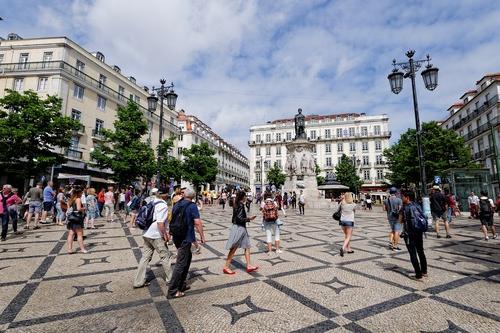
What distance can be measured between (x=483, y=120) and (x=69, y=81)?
50.9 metres

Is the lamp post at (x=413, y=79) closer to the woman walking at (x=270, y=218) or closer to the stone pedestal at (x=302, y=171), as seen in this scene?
the woman walking at (x=270, y=218)

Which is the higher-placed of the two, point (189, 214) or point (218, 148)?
point (218, 148)

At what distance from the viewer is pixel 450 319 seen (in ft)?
10.8

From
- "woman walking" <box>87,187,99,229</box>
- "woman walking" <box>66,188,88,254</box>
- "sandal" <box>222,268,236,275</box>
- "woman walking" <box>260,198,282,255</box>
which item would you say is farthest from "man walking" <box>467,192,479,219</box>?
"woman walking" <box>87,187,99,229</box>

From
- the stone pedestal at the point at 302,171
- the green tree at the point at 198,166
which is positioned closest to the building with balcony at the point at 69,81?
the green tree at the point at 198,166

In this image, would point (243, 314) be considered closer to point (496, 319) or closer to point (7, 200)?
point (496, 319)

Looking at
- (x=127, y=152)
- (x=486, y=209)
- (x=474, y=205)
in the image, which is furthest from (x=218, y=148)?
(x=486, y=209)

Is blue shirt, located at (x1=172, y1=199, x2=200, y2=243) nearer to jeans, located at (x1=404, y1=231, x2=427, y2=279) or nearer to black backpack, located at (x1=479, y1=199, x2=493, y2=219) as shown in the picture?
jeans, located at (x1=404, y1=231, x2=427, y2=279)

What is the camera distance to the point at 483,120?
35.3m

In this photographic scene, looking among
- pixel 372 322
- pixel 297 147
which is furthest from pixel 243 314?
pixel 297 147

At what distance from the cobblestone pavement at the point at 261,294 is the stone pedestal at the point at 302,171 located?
19894 mm

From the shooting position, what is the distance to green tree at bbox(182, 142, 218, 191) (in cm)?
3803

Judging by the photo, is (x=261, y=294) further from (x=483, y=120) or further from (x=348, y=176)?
(x=348, y=176)

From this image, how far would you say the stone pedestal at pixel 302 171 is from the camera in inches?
1053
